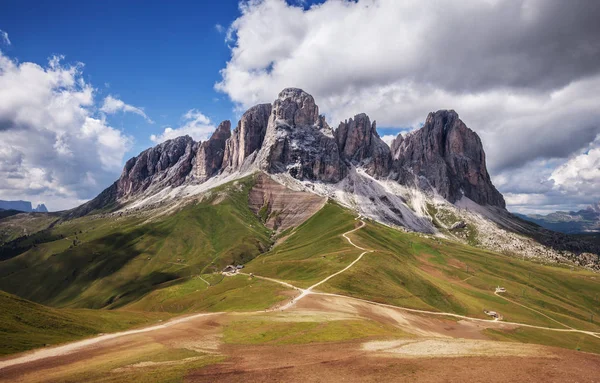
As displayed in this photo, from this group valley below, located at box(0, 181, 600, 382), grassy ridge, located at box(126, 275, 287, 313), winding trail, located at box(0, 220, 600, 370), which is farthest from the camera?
grassy ridge, located at box(126, 275, 287, 313)

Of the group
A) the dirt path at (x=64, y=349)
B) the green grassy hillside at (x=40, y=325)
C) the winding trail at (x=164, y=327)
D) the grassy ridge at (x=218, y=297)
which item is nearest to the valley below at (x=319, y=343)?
the dirt path at (x=64, y=349)

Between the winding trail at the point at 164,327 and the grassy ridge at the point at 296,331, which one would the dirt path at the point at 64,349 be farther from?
the grassy ridge at the point at 296,331

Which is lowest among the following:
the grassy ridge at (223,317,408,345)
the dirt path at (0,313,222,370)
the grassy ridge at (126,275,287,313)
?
the grassy ridge at (126,275,287,313)

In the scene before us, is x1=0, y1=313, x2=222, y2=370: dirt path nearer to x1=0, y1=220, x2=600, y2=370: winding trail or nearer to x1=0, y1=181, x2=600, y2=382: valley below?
x1=0, y1=220, x2=600, y2=370: winding trail

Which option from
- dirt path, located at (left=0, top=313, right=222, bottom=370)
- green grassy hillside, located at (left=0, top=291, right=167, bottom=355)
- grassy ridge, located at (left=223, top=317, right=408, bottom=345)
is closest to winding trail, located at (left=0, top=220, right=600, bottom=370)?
dirt path, located at (left=0, top=313, right=222, bottom=370)

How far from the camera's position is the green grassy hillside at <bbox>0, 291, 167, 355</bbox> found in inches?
1948

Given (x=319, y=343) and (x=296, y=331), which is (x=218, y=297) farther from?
(x=319, y=343)

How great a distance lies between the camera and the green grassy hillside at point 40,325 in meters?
49.5

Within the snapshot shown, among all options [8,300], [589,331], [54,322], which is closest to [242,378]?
[54,322]

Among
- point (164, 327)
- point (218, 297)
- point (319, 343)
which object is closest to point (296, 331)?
point (319, 343)

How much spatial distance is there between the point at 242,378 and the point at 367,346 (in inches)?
794

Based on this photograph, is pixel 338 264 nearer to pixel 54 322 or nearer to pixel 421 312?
pixel 421 312

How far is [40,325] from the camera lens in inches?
2232

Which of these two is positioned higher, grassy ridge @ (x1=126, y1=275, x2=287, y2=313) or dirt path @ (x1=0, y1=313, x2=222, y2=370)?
dirt path @ (x1=0, y1=313, x2=222, y2=370)
